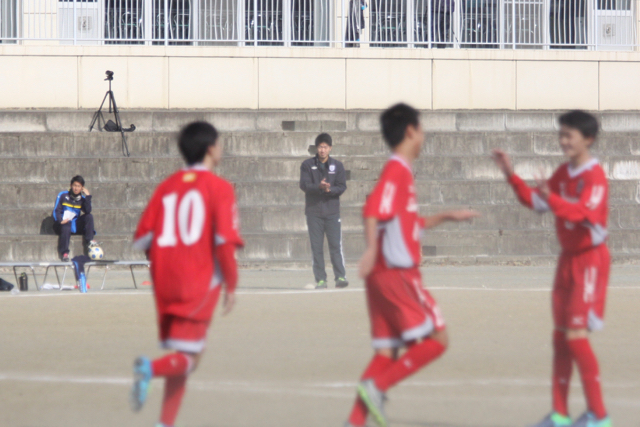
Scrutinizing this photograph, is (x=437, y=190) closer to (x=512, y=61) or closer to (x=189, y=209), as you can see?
(x=512, y=61)

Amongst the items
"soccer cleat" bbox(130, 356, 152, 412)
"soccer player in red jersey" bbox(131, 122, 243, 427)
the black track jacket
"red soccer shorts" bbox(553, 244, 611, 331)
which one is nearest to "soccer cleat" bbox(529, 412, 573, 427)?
"red soccer shorts" bbox(553, 244, 611, 331)

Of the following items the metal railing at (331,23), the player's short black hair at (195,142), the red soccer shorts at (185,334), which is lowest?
the red soccer shorts at (185,334)

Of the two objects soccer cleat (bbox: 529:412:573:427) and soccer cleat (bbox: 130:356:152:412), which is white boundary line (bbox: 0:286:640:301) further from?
soccer cleat (bbox: 130:356:152:412)

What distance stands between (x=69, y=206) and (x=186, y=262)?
11.4 metres

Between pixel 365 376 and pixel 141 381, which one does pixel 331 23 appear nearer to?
pixel 365 376

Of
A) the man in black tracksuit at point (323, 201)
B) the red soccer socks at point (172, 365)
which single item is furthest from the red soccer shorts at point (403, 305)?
the man in black tracksuit at point (323, 201)

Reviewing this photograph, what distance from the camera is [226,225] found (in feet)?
14.4

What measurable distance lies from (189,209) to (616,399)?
3.06m

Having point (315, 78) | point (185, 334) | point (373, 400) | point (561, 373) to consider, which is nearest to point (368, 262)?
point (373, 400)

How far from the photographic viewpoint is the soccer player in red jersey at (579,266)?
4.67 m

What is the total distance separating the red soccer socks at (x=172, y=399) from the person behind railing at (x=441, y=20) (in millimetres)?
18518

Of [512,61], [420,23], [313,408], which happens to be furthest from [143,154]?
[313,408]

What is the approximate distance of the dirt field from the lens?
5305 millimetres

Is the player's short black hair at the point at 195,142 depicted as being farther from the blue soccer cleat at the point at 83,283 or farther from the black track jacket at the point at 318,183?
the blue soccer cleat at the point at 83,283
